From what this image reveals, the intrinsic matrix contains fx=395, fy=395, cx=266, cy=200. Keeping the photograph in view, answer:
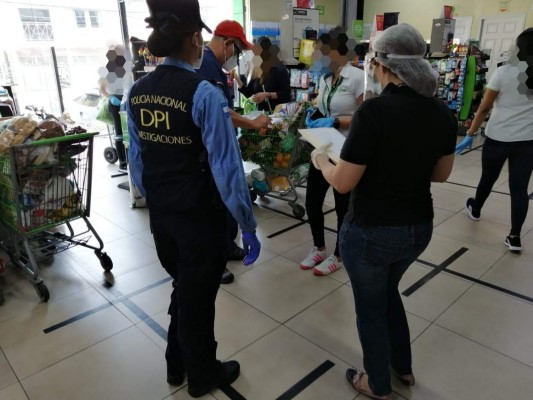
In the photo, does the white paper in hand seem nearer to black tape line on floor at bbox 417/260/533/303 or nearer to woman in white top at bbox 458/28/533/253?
black tape line on floor at bbox 417/260/533/303

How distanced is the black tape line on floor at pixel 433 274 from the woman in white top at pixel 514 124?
1.37 ft

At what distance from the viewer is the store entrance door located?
942 centimetres

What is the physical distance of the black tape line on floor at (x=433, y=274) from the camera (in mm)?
2637

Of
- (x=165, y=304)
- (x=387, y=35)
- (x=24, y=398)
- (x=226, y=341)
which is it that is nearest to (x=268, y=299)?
(x=226, y=341)

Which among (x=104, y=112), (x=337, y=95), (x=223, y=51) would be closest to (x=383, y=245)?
(x=337, y=95)

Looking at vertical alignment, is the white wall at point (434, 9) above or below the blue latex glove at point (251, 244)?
above

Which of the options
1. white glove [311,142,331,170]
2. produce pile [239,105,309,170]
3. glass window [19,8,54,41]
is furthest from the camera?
glass window [19,8,54,41]

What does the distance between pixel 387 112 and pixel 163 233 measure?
952 millimetres

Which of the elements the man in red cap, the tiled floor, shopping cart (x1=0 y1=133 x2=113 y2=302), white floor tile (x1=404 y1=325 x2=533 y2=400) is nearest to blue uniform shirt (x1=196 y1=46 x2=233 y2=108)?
the man in red cap

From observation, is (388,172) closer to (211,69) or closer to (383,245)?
(383,245)

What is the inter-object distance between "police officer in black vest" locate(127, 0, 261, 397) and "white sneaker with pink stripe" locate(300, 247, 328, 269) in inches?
50.8

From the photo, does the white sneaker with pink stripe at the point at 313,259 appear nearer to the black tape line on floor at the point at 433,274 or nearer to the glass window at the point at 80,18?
the black tape line on floor at the point at 433,274

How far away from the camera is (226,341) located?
220 centimetres

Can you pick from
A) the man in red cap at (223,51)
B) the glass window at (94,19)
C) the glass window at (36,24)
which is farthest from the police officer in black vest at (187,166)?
the glass window at (94,19)
